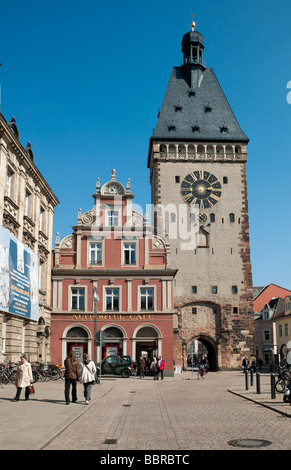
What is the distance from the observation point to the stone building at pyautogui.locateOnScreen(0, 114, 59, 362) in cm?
2567

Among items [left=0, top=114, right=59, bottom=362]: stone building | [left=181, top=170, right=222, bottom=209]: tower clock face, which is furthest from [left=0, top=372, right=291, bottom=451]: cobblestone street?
[left=181, top=170, right=222, bottom=209]: tower clock face

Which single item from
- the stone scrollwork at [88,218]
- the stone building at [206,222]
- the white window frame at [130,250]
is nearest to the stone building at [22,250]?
the stone scrollwork at [88,218]

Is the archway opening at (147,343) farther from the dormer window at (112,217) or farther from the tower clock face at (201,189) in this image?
the tower clock face at (201,189)

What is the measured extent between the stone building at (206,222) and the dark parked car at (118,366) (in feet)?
45.9

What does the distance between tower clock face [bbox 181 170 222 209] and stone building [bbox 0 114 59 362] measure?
19943mm

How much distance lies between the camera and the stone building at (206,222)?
165 ft

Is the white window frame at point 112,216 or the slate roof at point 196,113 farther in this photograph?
the slate roof at point 196,113

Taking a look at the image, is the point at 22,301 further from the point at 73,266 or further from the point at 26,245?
the point at 73,266

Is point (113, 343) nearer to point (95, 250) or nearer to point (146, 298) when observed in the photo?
point (146, 298)

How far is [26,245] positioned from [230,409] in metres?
17.7

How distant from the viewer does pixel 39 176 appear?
3303 centimetres

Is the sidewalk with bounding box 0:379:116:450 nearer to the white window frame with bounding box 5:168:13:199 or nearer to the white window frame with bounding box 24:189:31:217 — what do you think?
the white window frame with bounding box 5:168:13:199

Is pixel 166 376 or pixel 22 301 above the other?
pixel 22 301

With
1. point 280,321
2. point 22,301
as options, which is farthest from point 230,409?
point 280,321
